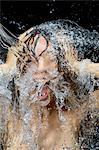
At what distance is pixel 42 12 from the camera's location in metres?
4.32

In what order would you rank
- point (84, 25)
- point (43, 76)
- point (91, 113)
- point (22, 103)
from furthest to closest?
point (84, 25) → point (91, 113) → point (22, 103) → point (43, 76)

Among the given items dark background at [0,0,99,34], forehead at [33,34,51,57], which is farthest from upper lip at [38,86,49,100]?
dark background at [0,0,99,34]

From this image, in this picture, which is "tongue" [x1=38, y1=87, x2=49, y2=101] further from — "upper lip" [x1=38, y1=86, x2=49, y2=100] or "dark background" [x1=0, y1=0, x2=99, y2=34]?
"dark background" [x1=0, y1=0, x2=99, y2=34]

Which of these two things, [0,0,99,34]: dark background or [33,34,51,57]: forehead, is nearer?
[33,34,51,57]: forehead

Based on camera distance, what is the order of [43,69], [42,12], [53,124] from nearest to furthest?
[43,69] < [53,124] < [42,12]

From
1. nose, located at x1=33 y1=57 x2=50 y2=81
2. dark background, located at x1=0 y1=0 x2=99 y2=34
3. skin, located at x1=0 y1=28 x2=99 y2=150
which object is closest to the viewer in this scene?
nose, located at x1=33 y1=57 x2=50 y2=81

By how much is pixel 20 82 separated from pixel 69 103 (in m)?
0.24

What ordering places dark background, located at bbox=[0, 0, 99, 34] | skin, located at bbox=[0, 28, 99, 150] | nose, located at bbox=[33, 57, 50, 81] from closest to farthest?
nose, located at bbox=[33, 57, 50, 81], skin, located at bbox=[0, 28, 99, 150], dark background, located at bbox=[0, 0, 99, 34]

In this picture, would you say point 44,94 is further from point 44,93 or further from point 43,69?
point 43,69

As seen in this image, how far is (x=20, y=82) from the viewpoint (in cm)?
207

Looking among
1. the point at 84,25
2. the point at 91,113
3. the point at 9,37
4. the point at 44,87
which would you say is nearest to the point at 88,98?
the point at 91,113

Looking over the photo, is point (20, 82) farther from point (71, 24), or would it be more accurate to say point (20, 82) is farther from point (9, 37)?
point (71, 24)

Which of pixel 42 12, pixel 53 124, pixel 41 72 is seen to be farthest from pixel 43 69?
pixel 42 12

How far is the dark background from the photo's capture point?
4.16 meters
